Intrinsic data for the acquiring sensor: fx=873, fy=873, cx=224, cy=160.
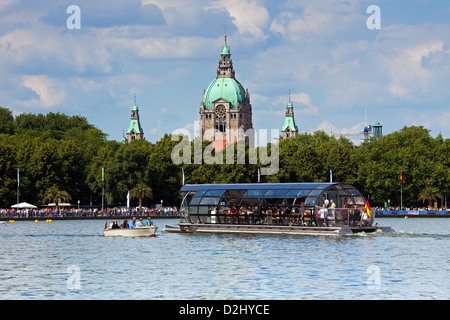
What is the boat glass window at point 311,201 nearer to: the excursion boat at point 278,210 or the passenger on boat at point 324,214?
the excursion boat at point 278,210

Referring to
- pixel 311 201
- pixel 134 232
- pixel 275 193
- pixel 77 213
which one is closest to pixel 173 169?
pixel 77 213

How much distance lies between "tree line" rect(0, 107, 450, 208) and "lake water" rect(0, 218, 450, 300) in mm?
69987

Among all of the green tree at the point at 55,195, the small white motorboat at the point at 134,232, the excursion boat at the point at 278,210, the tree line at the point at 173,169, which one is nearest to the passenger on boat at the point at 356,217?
the excursion boat at the point at 278,210

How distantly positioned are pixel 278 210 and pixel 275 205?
1061 millimetres

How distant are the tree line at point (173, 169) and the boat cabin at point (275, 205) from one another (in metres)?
65.6

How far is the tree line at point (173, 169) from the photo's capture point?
147 metres

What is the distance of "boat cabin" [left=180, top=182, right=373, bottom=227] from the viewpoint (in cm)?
7606

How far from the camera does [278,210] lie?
262 ft

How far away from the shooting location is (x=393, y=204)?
178500 mm

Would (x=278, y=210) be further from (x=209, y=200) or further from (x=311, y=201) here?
(x=209, y=200)

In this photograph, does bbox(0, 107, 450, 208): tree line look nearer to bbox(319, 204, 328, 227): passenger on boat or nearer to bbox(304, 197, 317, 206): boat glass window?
bbox(304, 197, 317, 206): boat glass window

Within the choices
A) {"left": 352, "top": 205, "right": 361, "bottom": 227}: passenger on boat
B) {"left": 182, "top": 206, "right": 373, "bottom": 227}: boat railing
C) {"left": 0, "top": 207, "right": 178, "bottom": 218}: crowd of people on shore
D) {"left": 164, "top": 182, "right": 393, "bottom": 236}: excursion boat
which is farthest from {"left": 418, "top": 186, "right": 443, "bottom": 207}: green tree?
{"left": 352, "top": 205, "right": 361, "bottom": 227}: passenger on boat

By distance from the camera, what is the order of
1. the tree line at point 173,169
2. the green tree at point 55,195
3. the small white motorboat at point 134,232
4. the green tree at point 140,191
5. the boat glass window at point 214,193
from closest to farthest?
the small white motorboat at point 134,232
the boat glass window at point 214,193
the green tree at point 55,195
the tree line at point 173,169
the green tree at point 140,191
